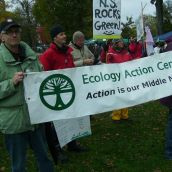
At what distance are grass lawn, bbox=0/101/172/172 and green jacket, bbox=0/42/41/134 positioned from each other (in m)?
2.06

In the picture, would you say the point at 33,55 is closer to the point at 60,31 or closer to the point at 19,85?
the point at 19,85

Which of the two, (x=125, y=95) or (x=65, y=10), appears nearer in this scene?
(x=125, y=95)

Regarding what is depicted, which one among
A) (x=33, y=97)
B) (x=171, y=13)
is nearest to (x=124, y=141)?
(x=33, y=97)

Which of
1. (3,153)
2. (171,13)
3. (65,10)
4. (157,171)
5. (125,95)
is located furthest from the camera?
(171,13)

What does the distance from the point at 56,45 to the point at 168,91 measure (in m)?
1.80

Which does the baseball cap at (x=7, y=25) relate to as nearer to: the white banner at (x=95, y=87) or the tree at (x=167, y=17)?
the white banner at (x=95, y=87)

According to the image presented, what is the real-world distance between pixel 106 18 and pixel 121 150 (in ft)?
8.63

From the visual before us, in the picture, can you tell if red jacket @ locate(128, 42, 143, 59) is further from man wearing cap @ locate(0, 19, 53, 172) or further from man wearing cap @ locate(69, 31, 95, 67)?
man wearing cap @ locate(0, 19, 53, 172)

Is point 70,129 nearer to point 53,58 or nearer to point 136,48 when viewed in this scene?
point 53,58

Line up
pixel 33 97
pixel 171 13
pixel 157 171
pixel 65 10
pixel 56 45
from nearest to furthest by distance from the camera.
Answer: pixel 33 97, pixel 157 171, pixel 56 45, pixel 65 10, pixel 171 13

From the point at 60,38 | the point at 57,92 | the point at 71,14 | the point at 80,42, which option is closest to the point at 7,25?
the point at 57,92

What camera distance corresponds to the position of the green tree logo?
5254mm

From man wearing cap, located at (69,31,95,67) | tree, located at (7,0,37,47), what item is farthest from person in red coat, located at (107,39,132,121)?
tree, located at (7,0,37,47)

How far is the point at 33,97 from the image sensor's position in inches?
200
